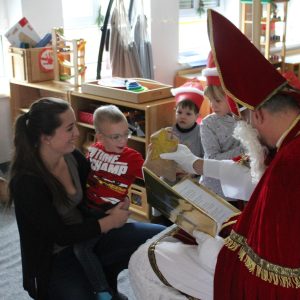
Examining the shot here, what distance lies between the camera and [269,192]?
1.17 metres

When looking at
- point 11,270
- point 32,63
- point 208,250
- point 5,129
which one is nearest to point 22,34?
point 32,63

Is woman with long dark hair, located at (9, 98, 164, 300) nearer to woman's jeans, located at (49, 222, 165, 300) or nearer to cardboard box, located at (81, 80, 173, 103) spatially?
woman's jeans, located at (49, 222, 165, 300)

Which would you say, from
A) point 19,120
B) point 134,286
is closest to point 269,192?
point 134,286

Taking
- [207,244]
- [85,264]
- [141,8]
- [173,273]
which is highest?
[141,8]

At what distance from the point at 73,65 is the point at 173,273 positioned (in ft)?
7.41

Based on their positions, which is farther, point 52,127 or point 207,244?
point 52,127

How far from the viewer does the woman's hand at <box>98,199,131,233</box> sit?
1.69m

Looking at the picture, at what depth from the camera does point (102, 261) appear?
1.81 metres

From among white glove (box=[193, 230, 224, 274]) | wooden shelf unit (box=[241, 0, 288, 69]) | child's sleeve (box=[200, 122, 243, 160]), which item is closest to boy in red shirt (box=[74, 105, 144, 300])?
child's sleeve (box=[200, 122, 243, 160])

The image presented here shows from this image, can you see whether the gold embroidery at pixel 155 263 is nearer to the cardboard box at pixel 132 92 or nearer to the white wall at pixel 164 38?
the cardboard box at pixel 132 92

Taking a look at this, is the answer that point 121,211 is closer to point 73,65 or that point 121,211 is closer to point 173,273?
point 173,273

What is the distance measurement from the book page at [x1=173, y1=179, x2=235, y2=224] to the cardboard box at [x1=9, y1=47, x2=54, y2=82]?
223cm

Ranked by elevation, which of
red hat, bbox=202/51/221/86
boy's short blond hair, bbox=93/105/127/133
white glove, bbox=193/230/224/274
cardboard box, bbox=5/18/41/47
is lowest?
white glove, bbox=193/230/224/274

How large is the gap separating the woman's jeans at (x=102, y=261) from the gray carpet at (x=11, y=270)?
1.24 ft
